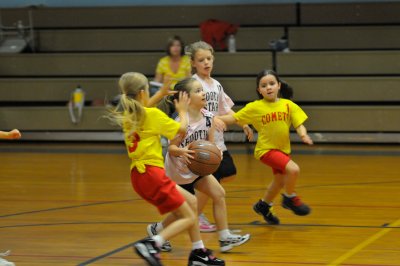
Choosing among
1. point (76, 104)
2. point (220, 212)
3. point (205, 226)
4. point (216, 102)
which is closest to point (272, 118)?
point (216, 102)

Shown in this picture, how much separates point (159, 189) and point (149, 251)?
0.40 metres

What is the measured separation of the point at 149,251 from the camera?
5.32 m

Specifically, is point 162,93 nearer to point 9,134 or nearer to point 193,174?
point 193,174

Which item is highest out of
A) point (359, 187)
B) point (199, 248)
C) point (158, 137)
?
point (158, 137)

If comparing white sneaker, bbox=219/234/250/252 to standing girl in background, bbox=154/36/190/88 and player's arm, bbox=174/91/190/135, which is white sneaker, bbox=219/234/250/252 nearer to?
player's arm, bbox=174/91/190/135

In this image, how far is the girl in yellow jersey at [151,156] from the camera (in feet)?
17.8

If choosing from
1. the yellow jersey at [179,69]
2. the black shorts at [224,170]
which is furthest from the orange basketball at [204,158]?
the yellow jersey at [179,69]

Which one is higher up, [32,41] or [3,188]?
[32,41]

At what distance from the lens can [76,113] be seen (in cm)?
1389

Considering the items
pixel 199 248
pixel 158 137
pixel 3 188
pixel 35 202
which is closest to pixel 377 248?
pixel 199 248

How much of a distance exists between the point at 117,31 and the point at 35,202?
6549mm

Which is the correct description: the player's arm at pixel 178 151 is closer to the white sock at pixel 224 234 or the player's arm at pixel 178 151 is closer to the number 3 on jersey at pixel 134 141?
the number 3 on jersey at pixel 134 141

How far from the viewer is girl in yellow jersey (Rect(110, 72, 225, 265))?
5.43 m

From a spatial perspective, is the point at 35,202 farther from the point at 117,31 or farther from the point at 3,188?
the point at 117,31
